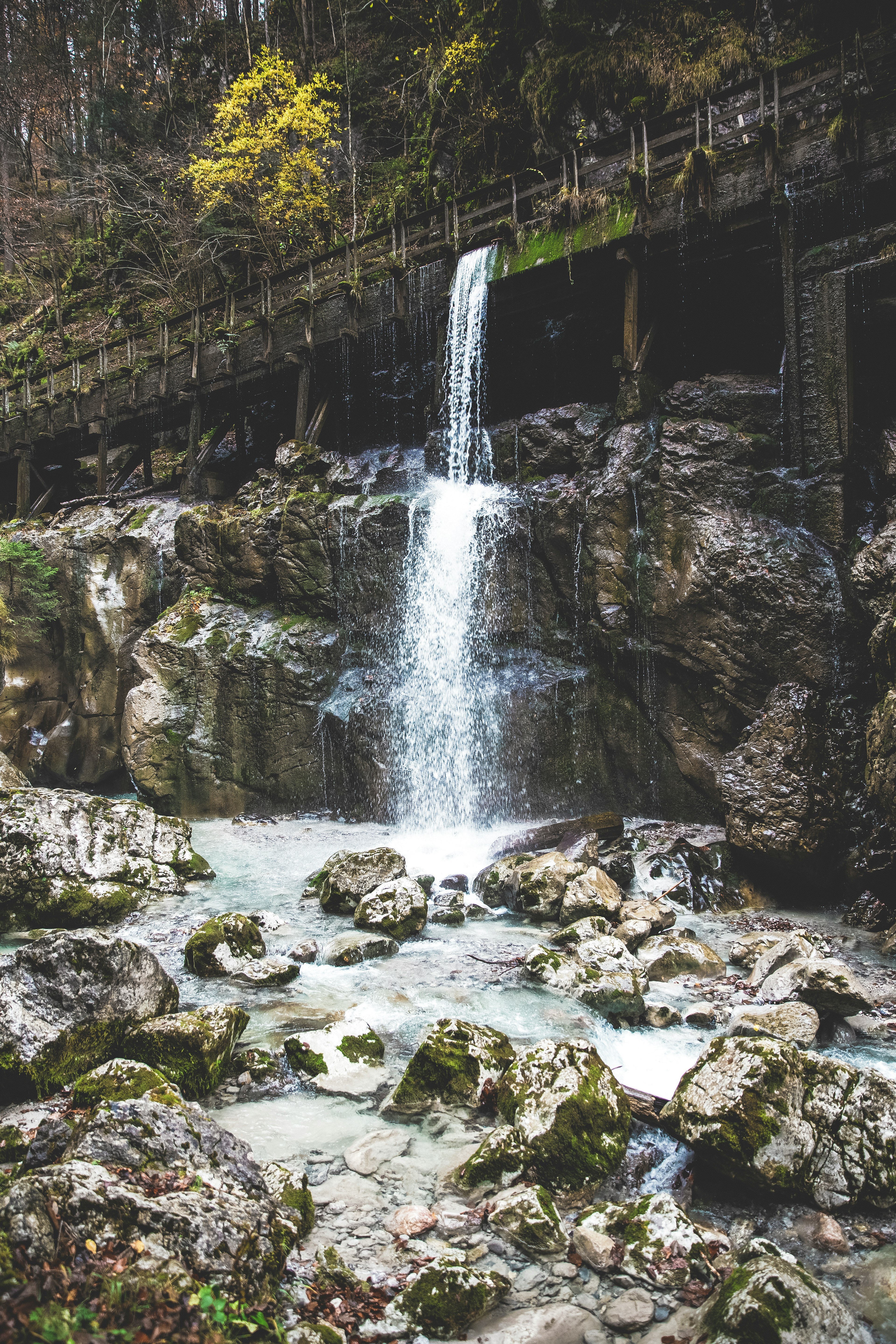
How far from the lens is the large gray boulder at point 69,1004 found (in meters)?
3.76

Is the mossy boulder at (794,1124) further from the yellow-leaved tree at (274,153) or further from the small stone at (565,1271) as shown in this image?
the yellow-leaved tree at (274,153)

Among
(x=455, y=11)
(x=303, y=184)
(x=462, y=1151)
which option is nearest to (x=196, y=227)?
(x=303, y=184)

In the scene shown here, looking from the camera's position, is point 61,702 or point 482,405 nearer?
point 482,405

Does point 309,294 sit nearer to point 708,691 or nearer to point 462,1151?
point 708,691

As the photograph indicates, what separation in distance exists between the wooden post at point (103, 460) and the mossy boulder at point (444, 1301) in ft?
67.3

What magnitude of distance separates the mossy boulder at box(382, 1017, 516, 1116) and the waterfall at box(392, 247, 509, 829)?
263 inches

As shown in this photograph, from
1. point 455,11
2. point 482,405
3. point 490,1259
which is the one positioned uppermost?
point 455,11

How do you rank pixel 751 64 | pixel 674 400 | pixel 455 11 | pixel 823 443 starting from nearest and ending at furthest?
pixel 823 443, pixel 674 400, pixel 751 64, pixel 455 11

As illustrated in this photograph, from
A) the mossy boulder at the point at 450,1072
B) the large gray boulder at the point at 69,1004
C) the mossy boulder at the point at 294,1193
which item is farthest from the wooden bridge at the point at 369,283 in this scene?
the mossy boulder at the point at 294,1193

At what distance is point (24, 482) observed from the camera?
71.9 feet

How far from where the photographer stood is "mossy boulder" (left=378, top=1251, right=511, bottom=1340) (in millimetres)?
2424

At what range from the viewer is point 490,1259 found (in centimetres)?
277

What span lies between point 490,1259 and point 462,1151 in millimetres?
662

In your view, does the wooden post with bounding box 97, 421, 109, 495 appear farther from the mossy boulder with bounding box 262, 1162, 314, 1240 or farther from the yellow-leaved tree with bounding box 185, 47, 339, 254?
the mossy boulder with bounding box 262, 1162, 314, 1240
